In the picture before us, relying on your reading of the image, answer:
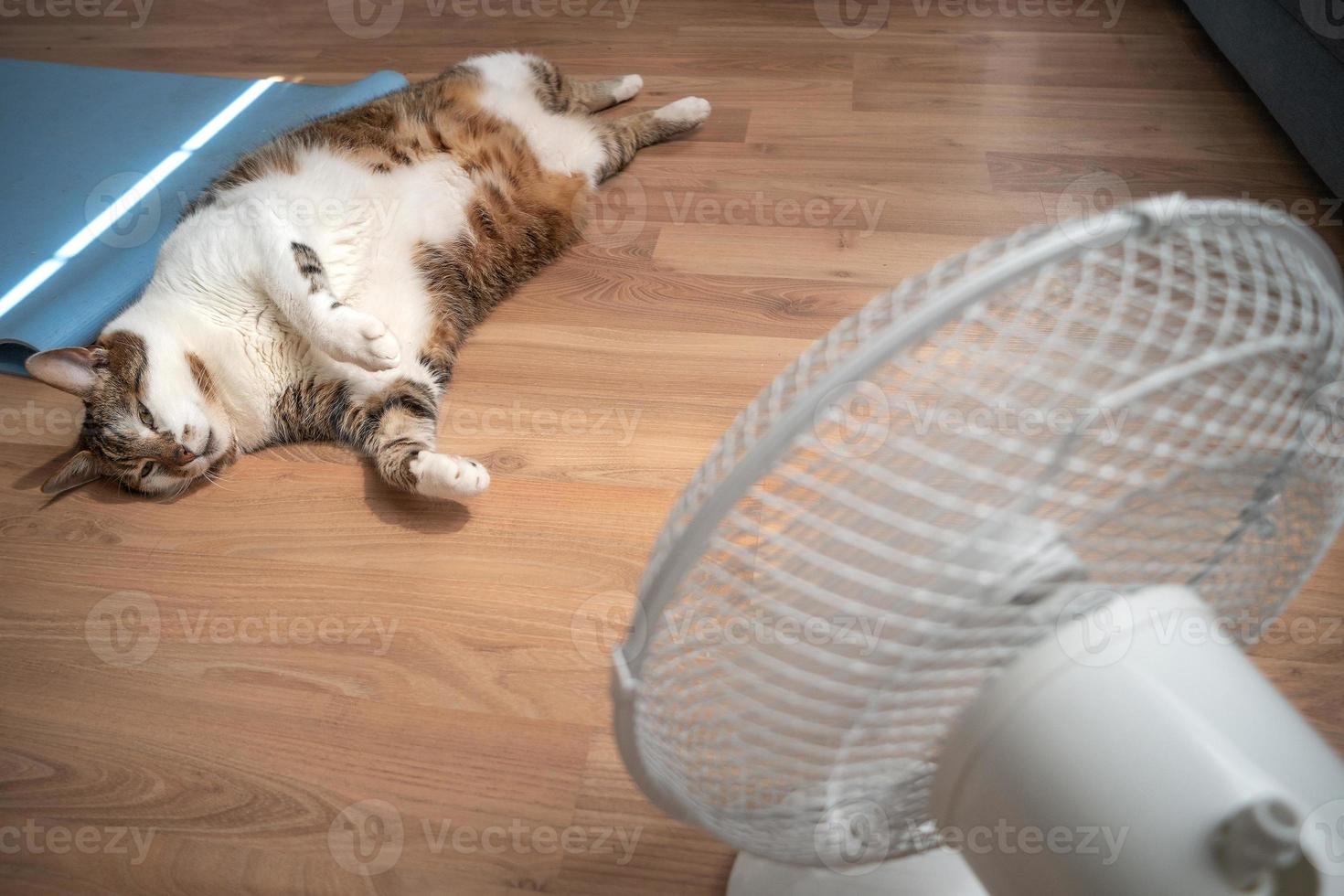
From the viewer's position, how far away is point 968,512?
377mm

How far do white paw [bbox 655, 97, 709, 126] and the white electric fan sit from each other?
1.66 m

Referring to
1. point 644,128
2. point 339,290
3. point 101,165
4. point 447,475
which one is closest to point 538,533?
point 447,475

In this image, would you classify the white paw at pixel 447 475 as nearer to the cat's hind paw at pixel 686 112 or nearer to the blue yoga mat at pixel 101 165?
the blue yoga mat at pixel 101 165

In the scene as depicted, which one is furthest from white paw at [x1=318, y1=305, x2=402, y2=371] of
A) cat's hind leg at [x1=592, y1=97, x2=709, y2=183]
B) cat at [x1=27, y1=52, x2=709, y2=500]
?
cat's hind leg at [x1=592, y1=97, x2=709, y2=183]

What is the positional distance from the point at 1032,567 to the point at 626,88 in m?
1.96

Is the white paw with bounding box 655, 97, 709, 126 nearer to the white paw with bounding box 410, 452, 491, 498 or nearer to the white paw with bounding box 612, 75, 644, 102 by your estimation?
the white paw with bounding box 612, 75, 644, 102

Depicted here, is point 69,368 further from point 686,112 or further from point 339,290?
point 686,112

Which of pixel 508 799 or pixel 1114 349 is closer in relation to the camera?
pixel 1114 349

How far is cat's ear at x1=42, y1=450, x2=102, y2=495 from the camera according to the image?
1341 millimetres

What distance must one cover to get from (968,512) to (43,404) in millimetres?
1818

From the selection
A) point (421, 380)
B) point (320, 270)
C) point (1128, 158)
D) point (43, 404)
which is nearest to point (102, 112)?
point (43, 404)

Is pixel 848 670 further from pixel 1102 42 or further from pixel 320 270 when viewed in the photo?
pixel 1102 42

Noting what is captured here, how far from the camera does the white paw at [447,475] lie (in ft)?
4.01

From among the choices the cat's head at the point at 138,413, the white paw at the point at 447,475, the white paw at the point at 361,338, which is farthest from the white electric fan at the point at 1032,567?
the cat's head at the point at 138,413
